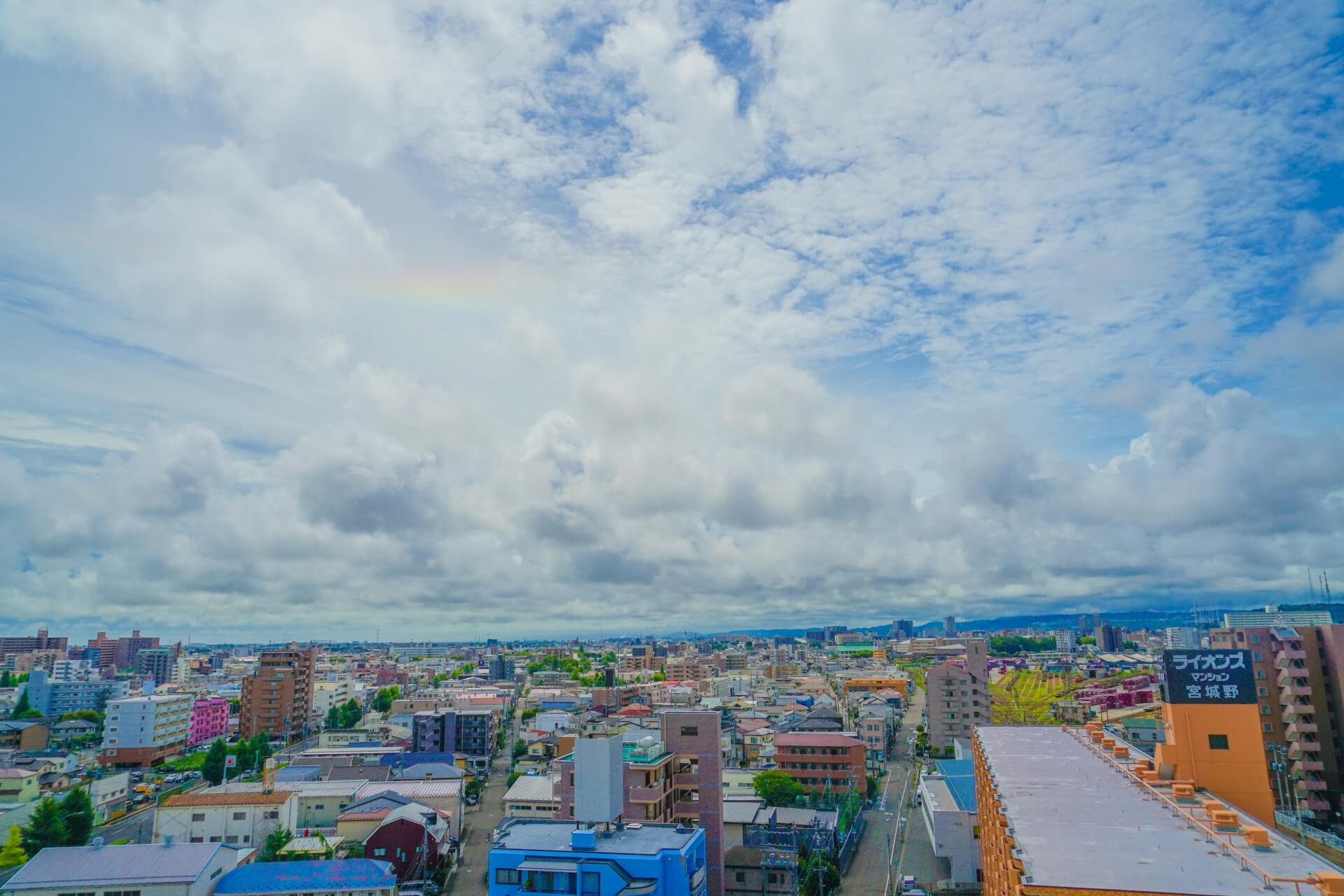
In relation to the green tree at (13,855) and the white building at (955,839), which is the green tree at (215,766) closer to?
the green tree at (13,855)

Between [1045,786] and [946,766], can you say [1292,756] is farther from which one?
[1045,786]

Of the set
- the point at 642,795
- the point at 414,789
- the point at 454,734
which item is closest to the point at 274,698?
the point at 454,734

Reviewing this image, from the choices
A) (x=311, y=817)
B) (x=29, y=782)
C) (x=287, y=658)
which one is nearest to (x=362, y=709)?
(x=287, y=658)

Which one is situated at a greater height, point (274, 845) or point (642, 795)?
point (642, 795)

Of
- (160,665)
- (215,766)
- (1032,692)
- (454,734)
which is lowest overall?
(1032,692)

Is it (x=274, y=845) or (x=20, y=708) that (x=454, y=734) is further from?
(x=20, y=708)
